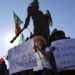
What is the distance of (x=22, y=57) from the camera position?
8.69 meters

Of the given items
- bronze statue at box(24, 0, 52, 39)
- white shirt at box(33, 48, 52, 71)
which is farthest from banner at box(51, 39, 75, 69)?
bronze statue at box(24, 0, 52, 39)

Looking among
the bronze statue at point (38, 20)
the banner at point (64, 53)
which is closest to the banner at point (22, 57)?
Answer: the banner at point (64, 53)

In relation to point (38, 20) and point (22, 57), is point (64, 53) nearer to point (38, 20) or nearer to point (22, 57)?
point (22, 57)

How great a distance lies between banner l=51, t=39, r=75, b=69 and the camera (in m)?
8.27

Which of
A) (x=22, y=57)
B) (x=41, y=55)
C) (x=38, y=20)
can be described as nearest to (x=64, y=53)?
(x=41, y=55)

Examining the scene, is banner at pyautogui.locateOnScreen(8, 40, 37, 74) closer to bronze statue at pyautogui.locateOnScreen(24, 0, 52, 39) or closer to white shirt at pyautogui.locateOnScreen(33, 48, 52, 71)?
white shirt at pyautogui.locateOnScreen(33, 48, 52, 71)

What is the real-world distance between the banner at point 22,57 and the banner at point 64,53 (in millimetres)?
697

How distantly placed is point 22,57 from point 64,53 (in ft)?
4.19

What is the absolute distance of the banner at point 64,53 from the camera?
827 cm

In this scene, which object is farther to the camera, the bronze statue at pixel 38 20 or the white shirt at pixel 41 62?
the bronze statue at pixel 38 20

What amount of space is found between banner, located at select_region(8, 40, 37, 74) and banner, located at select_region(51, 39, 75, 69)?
0.70 meters

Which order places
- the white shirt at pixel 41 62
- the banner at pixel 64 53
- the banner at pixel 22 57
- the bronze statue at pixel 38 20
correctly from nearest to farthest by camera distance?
the banner at pixel 64 53, the white shirt at pixel 41 62, the banner at pixel 22 57, the bronze statue at pixel 38 20

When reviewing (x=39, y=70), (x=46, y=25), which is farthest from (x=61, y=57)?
(x=46, y=25)

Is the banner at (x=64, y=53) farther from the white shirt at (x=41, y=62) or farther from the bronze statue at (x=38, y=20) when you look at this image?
the bronze statue at (x=38, y=20)
